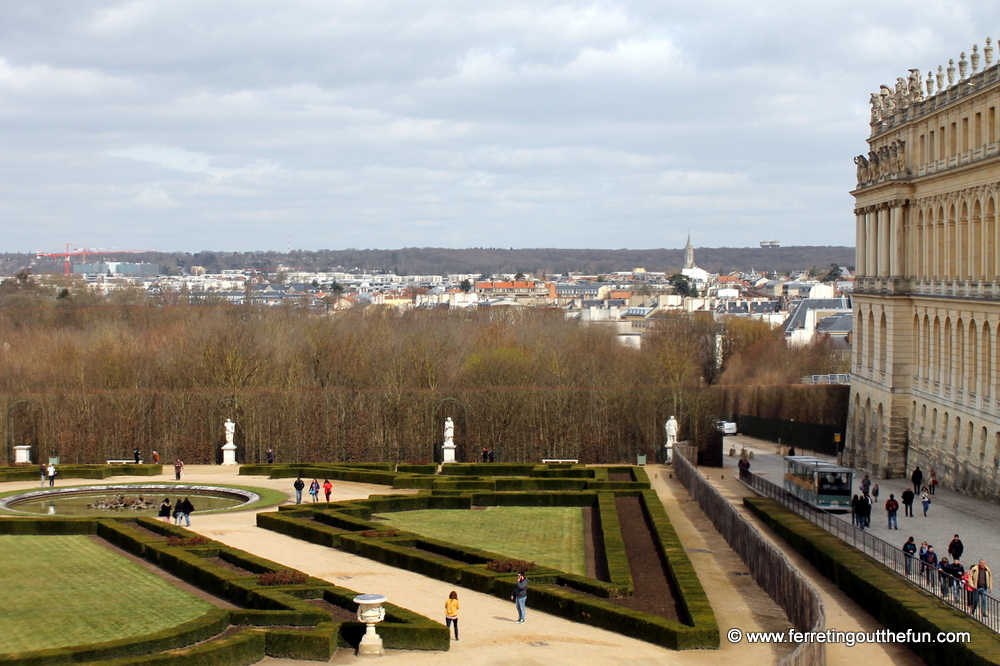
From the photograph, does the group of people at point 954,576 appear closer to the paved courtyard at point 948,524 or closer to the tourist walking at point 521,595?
the paved courtyard at point 948,524

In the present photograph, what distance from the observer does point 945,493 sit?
182ft

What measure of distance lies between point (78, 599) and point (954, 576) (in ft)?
74.0

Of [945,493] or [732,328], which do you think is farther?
[732,328]

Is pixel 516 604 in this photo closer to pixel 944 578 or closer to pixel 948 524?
pixel 944 578

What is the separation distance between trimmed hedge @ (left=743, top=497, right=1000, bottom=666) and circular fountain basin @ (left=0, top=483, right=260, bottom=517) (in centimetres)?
2359

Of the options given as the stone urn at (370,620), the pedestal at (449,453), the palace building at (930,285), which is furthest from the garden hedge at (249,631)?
the pedestal at (449,453)

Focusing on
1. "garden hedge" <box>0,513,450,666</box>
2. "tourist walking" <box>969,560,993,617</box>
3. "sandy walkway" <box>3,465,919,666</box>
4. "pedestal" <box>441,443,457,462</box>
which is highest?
"tourist walking" <box>969,560,993,617</box>

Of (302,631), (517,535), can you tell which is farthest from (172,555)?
(517,535)

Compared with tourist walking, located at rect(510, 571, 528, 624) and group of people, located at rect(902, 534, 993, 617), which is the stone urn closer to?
tourist walking, located at rect(510, 571, 528, 624)

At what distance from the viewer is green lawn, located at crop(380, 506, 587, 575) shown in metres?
39.2

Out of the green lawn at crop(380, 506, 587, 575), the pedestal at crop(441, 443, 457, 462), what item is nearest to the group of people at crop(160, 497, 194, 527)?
the green lawn at crop(380, 506, 587, 575)

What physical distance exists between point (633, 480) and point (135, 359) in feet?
126

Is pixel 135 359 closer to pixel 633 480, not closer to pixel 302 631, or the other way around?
pixel 633 480

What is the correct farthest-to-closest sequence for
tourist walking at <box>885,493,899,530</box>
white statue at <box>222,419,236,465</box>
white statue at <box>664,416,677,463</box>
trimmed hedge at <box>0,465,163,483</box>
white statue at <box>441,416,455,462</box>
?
1. white statue at <box>441,416,455,462</box>
2. white statue at <box>664,416,677,463</box>
3. white statue at <box>222,419,236,465</box>
4. trimmed hedge at <box>0,465,163,483</box>
5. tourist walking at <box>885,493,899,530</box>
